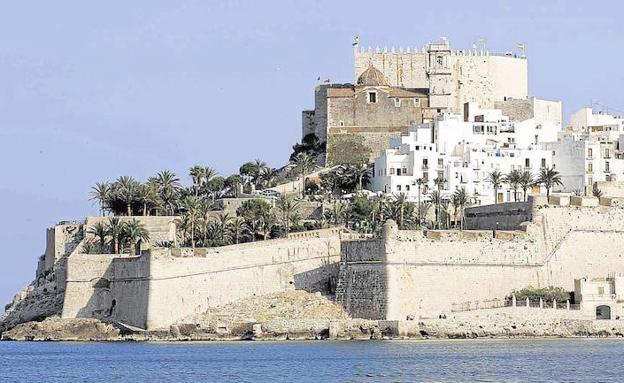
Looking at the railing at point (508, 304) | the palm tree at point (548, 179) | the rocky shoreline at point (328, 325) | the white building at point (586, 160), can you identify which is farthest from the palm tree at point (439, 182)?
the rocky shoreline at point (328, 325)

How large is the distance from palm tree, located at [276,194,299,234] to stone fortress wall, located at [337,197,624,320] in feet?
27.8

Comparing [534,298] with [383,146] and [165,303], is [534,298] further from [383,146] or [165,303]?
[383,146]

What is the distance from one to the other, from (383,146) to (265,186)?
6048 millimetres

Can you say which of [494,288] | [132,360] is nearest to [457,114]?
[494,288]

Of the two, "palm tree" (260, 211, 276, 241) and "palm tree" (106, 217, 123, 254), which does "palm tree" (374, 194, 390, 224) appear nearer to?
"palm tree" (260, 211, 276, 241)

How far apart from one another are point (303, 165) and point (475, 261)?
19.7 meters

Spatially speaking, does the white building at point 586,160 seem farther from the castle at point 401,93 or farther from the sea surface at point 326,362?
the sea surface at point 326,362

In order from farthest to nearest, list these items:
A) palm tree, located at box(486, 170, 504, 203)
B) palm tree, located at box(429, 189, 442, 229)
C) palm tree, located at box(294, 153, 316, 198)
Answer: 1. palm tree, located at box(294, 153, 316, 198)
2. palm tree, located at box(486, 170, 504, 203)
3. palm tree, located at box(429, 189, 442, 229)

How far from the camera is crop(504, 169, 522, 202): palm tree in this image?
7144 centimetres

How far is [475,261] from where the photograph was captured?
195 ft

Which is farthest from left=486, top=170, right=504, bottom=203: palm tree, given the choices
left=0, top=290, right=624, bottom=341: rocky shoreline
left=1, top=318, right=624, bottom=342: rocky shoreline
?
left=1, top=318, right=624, bottom=342: rocky shoreline

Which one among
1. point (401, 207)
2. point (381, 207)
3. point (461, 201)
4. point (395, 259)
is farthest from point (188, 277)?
point (461, 201)

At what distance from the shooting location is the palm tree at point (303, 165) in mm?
77875

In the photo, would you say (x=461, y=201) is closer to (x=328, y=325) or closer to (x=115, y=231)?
(x=328, y=325)
